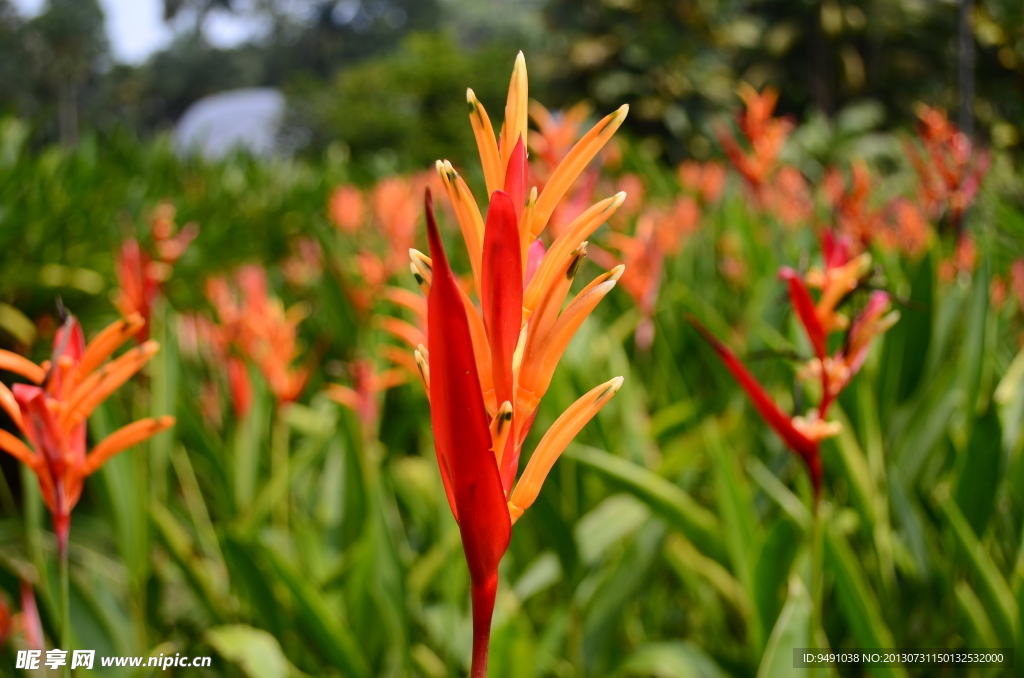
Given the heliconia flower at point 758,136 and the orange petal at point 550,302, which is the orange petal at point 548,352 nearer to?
the orange petal at point 550,302

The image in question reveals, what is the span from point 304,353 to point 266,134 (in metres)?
20.7

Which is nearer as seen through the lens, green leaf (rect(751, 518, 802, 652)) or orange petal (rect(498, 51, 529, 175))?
orange petal (rect(498, 51, 529, 175))

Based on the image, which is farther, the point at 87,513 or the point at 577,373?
the point at 87,513

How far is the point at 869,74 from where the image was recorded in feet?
48.6

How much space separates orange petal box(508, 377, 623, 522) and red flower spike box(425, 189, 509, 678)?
16mm

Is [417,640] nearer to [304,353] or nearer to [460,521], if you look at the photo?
[460,521]

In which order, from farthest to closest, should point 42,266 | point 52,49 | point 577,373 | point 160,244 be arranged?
point 52,49 → point 42,266 → point 577,373 → point 160,244

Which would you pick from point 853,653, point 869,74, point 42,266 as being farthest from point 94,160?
point 869,74

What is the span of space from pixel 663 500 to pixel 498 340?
0.60 m

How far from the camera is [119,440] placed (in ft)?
1.64

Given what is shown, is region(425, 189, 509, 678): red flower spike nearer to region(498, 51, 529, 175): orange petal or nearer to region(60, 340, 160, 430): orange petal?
region(498, 51, 529, 175): orange petal

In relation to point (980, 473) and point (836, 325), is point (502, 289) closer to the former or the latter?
point (836, 325)

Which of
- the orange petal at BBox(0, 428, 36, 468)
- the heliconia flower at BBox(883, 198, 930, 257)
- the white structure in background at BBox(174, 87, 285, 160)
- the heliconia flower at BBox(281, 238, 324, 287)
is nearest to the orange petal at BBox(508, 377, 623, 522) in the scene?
the orange petal at BBox(0, 428, 36, 468)

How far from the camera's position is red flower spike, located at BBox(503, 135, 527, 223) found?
326 mm
